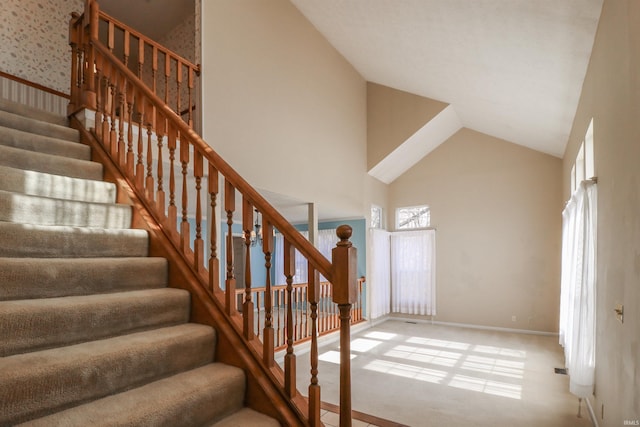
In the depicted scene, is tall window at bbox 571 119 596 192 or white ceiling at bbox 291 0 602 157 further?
tall window at bbox 571 119 596 192

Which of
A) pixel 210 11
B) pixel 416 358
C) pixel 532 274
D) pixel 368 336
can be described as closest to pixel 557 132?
pixel 532 274

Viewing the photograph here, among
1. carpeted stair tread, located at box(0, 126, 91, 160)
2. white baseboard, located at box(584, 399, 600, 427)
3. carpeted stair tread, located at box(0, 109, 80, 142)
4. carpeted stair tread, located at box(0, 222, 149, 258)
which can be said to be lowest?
white baseboard, located at box(584, 399, 600, 427)

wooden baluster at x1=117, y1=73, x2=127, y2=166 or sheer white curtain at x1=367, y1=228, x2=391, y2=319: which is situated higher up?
wooden baluster at x1=117, y1=73, x2=127, y2=166

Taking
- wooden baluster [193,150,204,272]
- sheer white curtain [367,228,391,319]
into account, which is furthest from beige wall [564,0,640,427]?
sheer white curtain [367,228,391,319]

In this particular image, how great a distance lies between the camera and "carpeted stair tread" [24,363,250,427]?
1.30m

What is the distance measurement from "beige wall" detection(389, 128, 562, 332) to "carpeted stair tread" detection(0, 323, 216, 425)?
6.54 m

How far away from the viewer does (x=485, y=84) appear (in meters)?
4.71

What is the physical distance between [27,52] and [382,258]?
7.09m

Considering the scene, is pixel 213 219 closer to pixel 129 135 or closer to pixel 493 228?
pixel 129 135

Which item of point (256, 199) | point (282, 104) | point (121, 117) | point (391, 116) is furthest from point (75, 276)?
point (391, 116)

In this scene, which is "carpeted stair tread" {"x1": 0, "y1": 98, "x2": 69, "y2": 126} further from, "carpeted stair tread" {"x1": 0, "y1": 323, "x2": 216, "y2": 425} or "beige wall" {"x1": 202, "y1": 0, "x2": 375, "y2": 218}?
"carpeted stair tread" {"x1": 0, "y1": 323, "x2": 216, "y2": 425}

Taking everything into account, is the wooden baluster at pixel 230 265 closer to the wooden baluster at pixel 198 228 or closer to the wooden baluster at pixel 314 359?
the wooden baluster at pixel 198 228

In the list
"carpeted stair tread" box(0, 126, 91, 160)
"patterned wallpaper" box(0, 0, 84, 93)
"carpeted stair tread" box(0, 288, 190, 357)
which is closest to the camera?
"carpeted stair tread" box(0, 288, 190, 357)

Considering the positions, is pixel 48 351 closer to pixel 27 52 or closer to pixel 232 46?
pixel 232 46
